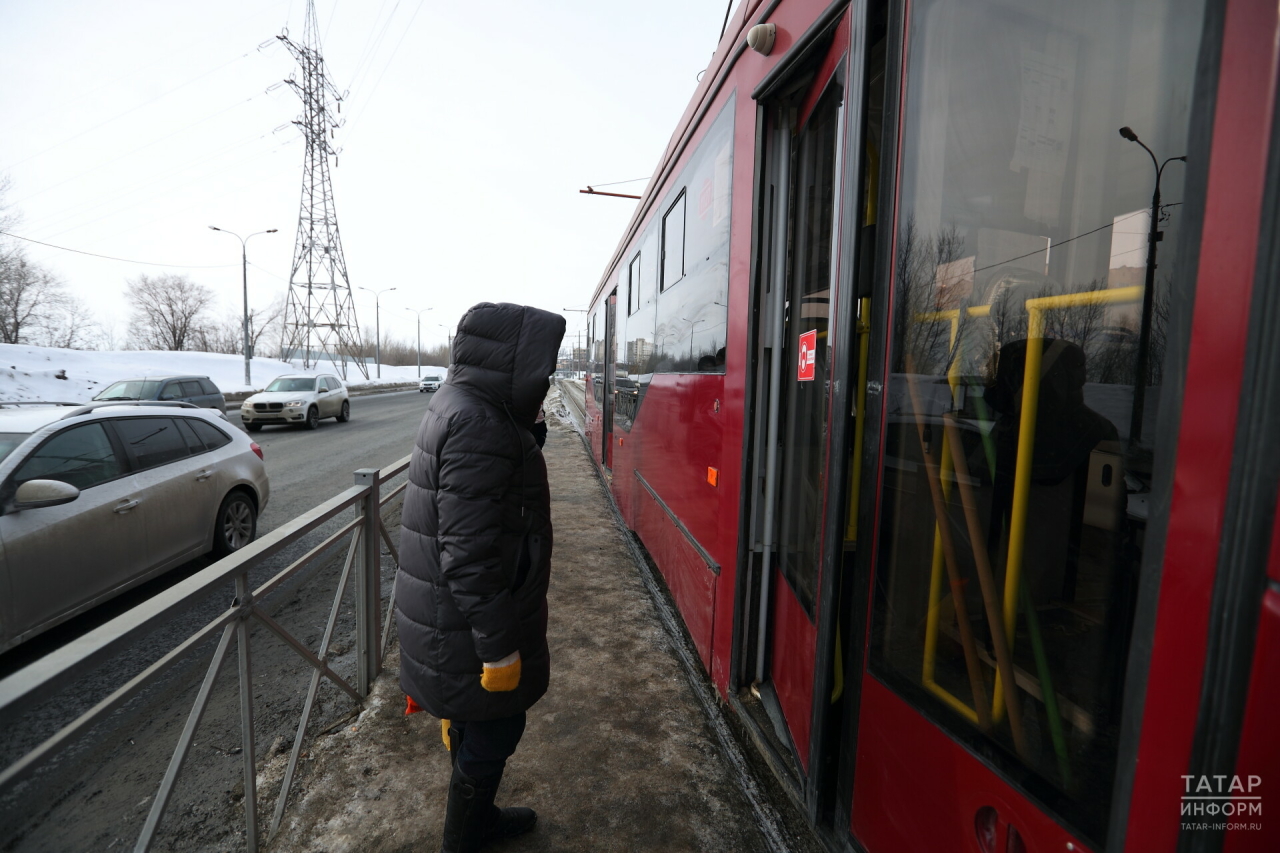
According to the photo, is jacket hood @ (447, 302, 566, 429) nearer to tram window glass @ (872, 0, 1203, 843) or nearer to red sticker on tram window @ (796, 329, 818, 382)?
red sticker on tram window @ (796, 329, 818, 382)

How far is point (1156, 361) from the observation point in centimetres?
108

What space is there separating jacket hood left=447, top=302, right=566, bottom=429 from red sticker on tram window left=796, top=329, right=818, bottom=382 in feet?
3.02

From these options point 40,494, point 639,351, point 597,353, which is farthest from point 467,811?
point 597,353

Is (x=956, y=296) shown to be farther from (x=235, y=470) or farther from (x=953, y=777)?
(x=235, y=470)

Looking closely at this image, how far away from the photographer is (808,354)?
2305 mm

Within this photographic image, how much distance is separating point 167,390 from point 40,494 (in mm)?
12621

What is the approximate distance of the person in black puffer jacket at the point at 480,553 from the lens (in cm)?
182

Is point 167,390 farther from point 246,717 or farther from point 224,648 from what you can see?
point 224,648

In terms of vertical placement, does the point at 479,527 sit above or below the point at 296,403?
above

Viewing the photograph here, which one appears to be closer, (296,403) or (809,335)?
(809,335)

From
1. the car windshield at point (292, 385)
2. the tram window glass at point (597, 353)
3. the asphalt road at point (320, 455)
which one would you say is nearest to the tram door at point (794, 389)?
the asphalt road at point (320, 455)

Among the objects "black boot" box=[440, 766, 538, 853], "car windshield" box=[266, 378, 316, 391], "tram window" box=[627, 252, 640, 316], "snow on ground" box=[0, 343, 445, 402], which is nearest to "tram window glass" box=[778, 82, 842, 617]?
"black boot" box=[440, 766, 538, 853]

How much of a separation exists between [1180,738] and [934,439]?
0.80 meters

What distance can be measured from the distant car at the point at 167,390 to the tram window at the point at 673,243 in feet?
40.5
